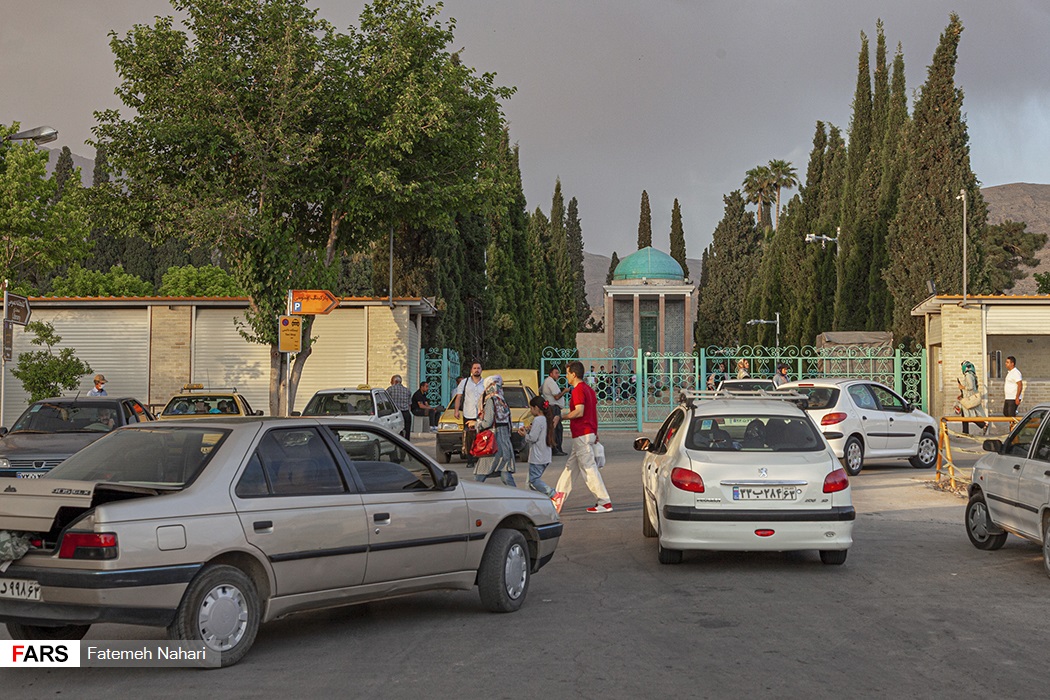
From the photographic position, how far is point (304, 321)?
26828 millimetres

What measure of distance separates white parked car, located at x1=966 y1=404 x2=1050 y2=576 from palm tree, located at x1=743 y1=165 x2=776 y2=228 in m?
91.8

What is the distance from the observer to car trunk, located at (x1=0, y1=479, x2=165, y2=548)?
6.38 meters

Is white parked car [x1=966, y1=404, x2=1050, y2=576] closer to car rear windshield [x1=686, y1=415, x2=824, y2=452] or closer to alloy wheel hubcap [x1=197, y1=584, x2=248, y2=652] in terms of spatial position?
car rear windshield [x1=686, y1=415, x2=824, y2=452]

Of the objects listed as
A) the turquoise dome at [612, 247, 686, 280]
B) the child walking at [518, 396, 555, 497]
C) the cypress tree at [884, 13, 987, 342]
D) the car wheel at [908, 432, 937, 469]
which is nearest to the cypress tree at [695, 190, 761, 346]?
the turquoise dome at [612, 247, 686, 280]

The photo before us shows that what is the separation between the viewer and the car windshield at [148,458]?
699cm

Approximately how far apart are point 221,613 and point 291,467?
1032 mm

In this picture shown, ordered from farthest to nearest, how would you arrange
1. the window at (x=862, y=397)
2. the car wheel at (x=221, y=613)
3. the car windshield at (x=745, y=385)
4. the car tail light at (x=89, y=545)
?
the car windshield at (x=745, y=385) → the window at (x=862, y=397) → the car wheel at (x=221, y=613) → the car tail light at (x=89, y=545)

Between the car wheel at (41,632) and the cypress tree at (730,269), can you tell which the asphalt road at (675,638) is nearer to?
the car wheel at (41,632)

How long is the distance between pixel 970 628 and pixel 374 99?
21.1 metres

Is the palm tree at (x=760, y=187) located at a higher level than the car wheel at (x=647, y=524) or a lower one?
higher

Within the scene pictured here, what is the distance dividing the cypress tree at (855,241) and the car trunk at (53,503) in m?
52.6

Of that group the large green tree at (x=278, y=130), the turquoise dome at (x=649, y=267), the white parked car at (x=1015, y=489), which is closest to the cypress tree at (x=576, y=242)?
the turquoise dome at (x=649, y=267)

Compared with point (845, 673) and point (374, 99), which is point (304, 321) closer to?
point (374, 99)

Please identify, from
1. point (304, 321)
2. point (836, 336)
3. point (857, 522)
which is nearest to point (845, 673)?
point (857, 522)
